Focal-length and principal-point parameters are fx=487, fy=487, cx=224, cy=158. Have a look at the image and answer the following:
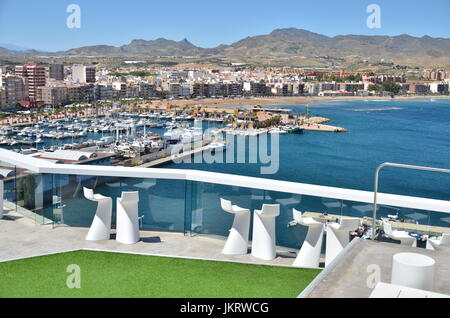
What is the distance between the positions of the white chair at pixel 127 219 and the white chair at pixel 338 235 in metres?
0.82

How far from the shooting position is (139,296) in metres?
1.53

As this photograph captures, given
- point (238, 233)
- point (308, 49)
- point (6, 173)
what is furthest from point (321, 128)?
point (308, 49)

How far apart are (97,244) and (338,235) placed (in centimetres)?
100

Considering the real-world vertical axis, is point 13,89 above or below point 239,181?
above

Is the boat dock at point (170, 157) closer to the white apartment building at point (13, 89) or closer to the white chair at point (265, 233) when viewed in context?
the white chair at point (265, 233)

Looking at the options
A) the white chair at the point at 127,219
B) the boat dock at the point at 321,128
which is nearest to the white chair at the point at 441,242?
the white chair at the point at 127,219

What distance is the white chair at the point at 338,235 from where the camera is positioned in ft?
6.12

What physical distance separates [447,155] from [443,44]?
90.8 m

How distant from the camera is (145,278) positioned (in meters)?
1.69

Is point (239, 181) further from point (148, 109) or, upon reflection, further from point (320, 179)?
point (148, 109)

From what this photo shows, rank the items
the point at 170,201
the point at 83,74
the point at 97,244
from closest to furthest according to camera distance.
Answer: the point at 97,244, the point at 170,201, the point at 83,74

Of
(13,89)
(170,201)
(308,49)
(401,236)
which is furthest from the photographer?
(308,49)

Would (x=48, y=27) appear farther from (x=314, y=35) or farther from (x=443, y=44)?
(x=314, y=35)
